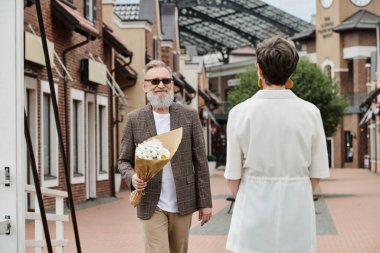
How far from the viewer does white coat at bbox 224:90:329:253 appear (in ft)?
13.8

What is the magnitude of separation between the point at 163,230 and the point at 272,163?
1625 mm

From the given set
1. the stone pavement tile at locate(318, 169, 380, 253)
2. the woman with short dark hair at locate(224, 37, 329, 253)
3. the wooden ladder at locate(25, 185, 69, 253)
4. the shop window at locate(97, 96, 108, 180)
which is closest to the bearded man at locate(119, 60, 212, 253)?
the wooden ladder at locate(25, 185, 69, 253)

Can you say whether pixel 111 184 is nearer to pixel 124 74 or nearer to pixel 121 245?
pixel 124 74

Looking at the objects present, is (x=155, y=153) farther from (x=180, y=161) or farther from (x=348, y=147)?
(x=348, y=147)

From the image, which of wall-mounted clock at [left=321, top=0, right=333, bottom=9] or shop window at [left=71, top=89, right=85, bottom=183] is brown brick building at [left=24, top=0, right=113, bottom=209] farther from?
wall-mounted clock at [left=321, top=0, right=333, bottom=9]

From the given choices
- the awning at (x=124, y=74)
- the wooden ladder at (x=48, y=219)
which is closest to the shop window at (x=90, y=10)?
the awning at (x=124, y=74)

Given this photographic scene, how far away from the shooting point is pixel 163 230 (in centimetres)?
568

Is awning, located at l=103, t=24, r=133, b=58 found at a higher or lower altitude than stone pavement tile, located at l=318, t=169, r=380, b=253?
higher

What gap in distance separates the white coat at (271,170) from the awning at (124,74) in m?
23.9

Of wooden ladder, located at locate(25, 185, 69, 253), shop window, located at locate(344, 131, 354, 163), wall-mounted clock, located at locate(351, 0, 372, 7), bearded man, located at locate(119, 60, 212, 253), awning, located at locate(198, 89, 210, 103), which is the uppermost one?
wall-mounted clock, located at locate(351, 0, 372, 7)

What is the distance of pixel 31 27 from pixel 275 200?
46.2 feet

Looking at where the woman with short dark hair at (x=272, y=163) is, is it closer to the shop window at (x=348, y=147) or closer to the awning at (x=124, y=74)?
the awning at (x=124, y=74)

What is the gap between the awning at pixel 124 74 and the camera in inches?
1111

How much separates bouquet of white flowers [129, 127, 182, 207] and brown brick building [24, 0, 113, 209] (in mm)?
11595
